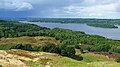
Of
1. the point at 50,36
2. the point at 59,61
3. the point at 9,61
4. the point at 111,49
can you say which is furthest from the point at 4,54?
the point at 50,36

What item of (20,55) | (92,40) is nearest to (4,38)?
(92,40)

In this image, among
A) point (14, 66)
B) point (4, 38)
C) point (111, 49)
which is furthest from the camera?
point (4, 38)

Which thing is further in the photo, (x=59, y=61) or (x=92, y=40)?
(x=92, y=40)

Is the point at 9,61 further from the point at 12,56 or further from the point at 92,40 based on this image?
the point at 92,40

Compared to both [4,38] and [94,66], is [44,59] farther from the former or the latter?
[4,38]

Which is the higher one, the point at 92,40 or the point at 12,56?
the point at 12,56

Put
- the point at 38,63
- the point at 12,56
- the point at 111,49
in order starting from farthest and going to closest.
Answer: the point at 111,49 < the point at 12,56 < the point at 38,63

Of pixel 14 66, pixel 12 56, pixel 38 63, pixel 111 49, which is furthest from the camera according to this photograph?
pixel 111 49

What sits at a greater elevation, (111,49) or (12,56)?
(12,56)

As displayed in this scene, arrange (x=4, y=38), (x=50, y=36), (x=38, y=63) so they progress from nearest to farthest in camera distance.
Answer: (x=38, y=63) → (x=4, y=38) → (x=50, y=36)
